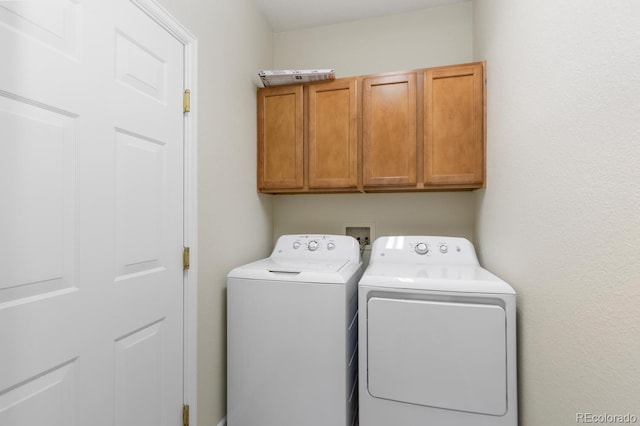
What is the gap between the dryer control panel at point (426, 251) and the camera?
179 cm

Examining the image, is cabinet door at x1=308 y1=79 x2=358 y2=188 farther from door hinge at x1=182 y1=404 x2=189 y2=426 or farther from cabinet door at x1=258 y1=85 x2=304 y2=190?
door hinge at x1=182 y1=404 x2=189 y2=426

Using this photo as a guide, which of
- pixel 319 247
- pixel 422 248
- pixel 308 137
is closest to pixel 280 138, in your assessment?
pixel 308 137

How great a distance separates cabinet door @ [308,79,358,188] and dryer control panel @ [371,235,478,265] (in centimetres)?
46

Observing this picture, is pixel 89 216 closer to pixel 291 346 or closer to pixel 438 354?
pixel 291 346

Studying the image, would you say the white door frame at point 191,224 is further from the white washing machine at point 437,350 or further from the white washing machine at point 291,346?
the white washing machine at point 437,350

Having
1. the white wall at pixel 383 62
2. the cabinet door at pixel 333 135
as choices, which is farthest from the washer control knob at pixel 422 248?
the cabinet door at pixel 333 135

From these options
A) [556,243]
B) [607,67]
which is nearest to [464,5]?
[607,67]

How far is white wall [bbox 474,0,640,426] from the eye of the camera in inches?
26.2

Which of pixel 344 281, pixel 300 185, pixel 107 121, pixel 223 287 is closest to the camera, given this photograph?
pixel 107 121

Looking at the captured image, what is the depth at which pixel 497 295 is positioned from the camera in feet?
4.14

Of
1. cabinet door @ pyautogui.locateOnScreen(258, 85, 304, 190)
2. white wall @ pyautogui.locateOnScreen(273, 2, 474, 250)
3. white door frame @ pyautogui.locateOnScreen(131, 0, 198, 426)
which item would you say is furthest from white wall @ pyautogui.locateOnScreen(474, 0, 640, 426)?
white door frame @ pyautogui.locateOnScreen(131, 0, 198, 426)

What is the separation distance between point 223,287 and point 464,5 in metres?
2.46

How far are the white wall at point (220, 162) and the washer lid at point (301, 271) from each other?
0.17 m

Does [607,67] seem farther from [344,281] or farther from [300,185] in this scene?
[300,185]
